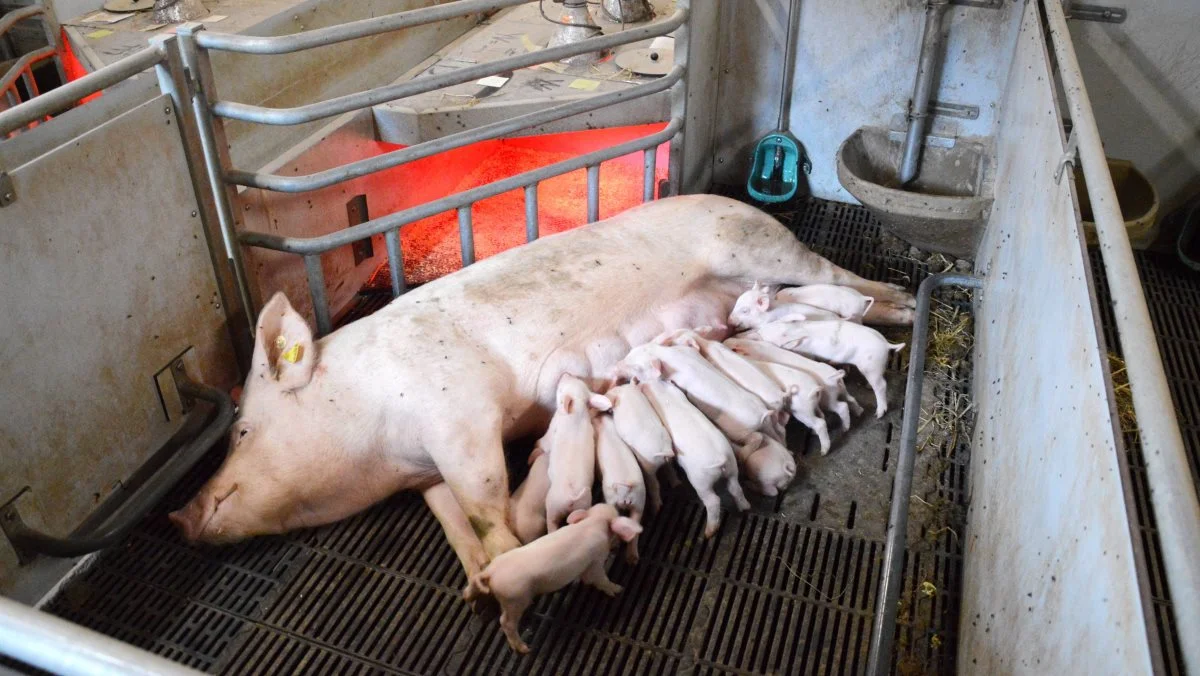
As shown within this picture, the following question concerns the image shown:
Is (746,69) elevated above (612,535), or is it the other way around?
(746,69)

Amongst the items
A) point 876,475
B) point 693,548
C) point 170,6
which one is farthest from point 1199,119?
point 170,6

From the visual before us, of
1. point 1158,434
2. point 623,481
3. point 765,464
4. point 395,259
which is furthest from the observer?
point 395,259

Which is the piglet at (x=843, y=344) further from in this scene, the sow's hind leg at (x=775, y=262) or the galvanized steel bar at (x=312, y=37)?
the galvanized steel bar at (x=312, y=37)

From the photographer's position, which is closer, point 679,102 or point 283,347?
point 283,347

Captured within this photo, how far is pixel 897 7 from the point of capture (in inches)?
183

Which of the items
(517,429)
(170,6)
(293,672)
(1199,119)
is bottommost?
(293,672)

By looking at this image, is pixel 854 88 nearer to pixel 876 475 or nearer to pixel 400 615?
pixel 876 475

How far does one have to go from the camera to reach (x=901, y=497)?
2945 millimetres

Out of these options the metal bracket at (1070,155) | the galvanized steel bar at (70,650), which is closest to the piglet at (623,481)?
the metal bracket at (1070,155)

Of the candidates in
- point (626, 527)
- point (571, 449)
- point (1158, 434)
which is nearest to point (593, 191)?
point (571, 449)

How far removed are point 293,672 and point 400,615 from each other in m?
0.34

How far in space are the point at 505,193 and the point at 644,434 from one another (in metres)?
3.11

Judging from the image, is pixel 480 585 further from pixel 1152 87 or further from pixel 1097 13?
pixel 1152 87

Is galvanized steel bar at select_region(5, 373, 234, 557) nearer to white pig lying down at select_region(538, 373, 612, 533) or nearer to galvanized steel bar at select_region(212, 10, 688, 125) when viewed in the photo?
galvanized steel bar at select_region(212, 10, 688, 125)
